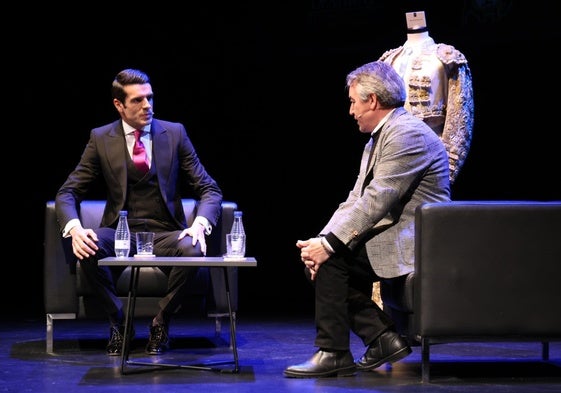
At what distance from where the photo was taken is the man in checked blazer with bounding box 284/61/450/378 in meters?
3.68

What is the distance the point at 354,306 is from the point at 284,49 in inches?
134

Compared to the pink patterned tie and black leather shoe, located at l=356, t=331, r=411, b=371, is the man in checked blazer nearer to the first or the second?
black leather shoe, located at l=356, t=331, r=411, b=371

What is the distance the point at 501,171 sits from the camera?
6.54m

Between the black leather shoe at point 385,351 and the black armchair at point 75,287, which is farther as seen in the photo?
the black armchair at point 75,287

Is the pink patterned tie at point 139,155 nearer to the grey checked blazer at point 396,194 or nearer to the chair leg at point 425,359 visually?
the grey checked blazer at point 396,194

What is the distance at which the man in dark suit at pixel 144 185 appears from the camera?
4.40 m

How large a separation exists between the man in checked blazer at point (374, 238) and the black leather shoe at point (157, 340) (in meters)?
0.86

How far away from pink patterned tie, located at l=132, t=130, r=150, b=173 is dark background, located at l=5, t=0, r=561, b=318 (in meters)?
1.70

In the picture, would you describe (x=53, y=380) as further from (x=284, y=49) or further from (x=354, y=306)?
(x=284, y=49)

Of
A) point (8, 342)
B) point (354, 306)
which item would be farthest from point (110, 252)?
point (354, 306)

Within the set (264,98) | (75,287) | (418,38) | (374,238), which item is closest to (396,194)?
(374,238)

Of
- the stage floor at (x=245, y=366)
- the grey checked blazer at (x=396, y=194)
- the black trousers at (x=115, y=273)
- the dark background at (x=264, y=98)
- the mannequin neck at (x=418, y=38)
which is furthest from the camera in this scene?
the dark background at (x=264, y=98)

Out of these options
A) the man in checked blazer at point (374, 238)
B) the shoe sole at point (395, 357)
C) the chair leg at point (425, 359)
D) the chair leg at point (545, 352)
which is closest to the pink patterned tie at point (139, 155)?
the man in checked blazer at point (374, 238)

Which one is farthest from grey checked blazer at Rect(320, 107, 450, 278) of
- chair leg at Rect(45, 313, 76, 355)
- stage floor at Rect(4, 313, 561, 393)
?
chair leg at Rect(45, 313, 76, 355)
